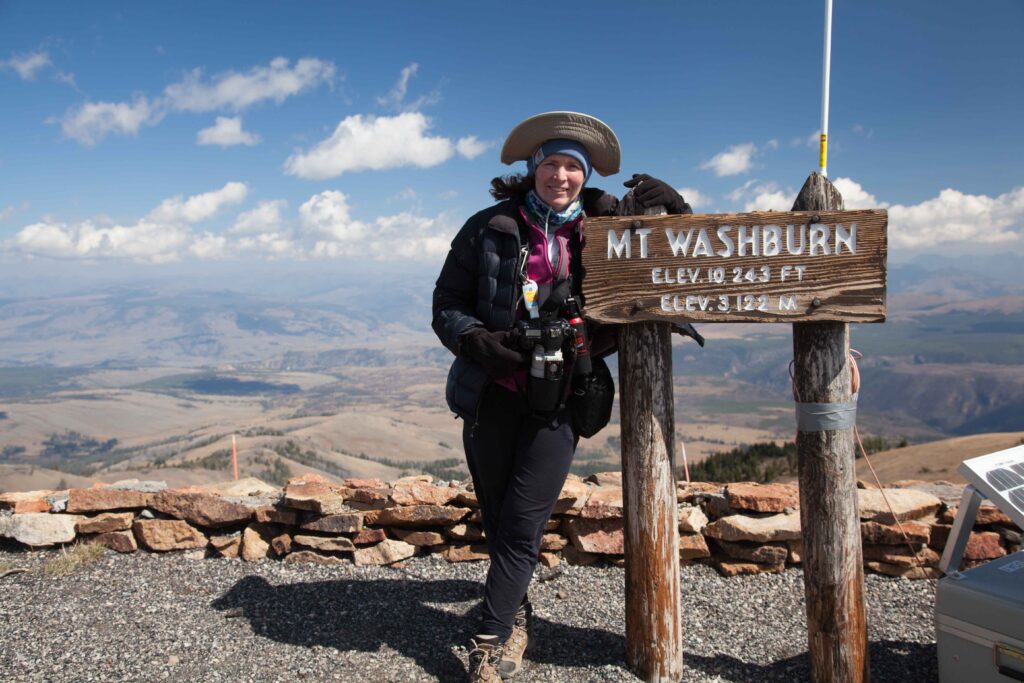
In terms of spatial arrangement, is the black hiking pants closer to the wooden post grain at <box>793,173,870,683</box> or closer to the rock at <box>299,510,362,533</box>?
the wooden post grain at <box>793,173,870,683</box>

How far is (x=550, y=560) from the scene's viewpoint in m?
5.37

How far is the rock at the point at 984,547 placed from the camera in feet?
16.0

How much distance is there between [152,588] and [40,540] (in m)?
1.53

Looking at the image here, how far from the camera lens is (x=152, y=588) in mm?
5098

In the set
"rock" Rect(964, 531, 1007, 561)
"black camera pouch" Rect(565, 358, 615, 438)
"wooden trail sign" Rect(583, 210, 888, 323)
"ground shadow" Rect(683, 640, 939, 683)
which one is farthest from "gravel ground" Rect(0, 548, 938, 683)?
"wooden trail sign" Rect(583, 210, 888, 323)

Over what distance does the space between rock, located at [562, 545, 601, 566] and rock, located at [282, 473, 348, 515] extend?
76.8 inches

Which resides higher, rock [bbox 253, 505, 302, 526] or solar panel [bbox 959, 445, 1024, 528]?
solar panel [bbox 959, 445, 1024, 528]

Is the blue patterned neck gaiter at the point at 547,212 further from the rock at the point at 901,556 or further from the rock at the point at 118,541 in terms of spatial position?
the rock at the point at 118,541

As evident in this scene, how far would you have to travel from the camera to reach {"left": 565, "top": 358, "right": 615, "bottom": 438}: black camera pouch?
3.39m

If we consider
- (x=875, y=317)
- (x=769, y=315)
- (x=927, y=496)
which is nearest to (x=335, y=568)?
(x=769, y=315)

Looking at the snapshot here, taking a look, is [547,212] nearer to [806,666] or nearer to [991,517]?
[806,666]

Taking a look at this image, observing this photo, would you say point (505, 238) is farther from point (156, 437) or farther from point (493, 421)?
point (156, 437)

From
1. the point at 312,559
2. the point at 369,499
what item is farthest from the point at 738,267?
the point at 312,559

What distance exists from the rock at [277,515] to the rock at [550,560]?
2143 millimetres
